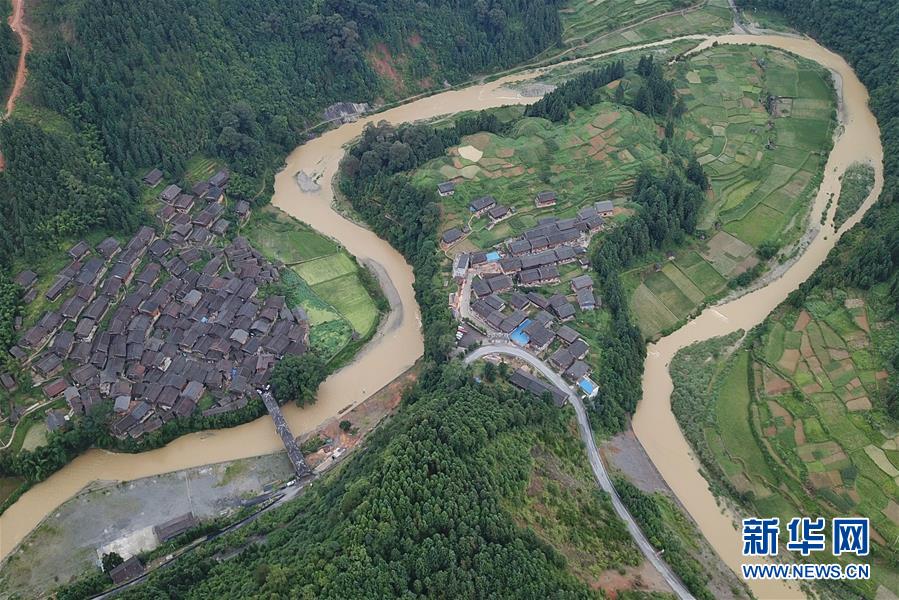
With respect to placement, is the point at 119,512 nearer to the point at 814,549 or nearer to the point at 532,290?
the point at 532,290

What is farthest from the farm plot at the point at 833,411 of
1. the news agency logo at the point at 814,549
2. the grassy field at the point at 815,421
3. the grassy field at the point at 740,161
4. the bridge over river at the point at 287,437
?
the bridge over river at the point at 287,437

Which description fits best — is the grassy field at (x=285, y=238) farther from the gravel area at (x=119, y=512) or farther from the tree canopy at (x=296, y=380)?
the gravel area at (x=119, y=512)

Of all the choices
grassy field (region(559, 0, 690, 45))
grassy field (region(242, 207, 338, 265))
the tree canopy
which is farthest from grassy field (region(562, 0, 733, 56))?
the tree canopy

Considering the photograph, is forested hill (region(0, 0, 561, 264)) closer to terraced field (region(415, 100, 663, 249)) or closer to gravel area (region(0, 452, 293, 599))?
terraced field (region(415, 100, 663, 249))

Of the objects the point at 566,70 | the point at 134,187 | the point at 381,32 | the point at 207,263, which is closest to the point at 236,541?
the point at 207,263

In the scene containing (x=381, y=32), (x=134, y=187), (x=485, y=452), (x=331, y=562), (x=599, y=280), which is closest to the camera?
(x=331, y=562)

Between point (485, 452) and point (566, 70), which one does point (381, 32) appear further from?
point (485, 452)
